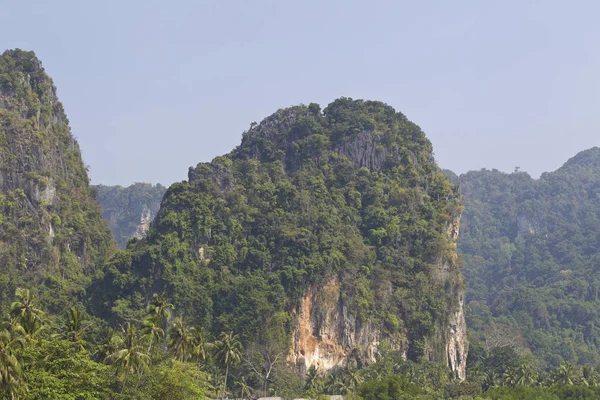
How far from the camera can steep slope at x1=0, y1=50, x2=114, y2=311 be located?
91438mm

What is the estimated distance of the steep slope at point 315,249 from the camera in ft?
289

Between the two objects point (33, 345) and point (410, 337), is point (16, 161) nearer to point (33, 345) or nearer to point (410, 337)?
point (410, 337)

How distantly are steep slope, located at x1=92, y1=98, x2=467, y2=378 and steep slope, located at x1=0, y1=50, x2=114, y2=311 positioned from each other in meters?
8.48

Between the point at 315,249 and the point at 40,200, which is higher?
the point at 40,200

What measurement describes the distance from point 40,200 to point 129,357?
174 feet

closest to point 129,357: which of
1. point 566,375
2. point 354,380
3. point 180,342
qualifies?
point 180,342

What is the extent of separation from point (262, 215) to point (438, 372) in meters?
27.0

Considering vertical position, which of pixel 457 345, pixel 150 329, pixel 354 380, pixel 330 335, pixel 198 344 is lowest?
pixel 354 380

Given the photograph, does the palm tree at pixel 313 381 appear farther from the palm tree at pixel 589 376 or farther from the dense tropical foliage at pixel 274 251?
the palm tree at pixel 589 376

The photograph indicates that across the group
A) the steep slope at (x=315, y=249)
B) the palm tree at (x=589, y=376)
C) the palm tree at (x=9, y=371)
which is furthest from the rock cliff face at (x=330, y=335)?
the palm tree at (x=9, y=371)

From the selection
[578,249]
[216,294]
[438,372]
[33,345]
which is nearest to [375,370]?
[438,372]

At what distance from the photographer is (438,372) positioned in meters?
84.9

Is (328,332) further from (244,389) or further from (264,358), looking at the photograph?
(244,389)

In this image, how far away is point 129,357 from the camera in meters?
48.2
